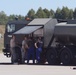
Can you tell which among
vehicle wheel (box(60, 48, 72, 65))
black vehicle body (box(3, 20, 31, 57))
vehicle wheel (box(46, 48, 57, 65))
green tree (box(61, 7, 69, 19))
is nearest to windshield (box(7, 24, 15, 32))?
black vehicle body (box(3, 20, 31, 57))

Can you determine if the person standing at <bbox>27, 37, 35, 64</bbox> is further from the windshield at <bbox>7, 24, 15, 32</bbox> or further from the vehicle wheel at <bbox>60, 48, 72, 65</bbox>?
the windshield at <bbox>7, 24, 15, 32</bbox>

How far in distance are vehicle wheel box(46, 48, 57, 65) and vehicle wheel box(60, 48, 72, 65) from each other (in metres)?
0.52

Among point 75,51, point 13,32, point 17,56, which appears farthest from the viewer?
point 13,32

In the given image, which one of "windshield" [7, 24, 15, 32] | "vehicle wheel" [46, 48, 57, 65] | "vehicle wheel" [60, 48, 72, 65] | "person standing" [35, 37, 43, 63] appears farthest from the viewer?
"windshield" [7, 24, 15, 32]

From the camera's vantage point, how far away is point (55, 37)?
29625 millimetres

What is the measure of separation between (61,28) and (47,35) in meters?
1.10

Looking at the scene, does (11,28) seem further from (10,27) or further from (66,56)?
(66,56)

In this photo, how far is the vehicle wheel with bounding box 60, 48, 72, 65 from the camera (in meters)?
28.4

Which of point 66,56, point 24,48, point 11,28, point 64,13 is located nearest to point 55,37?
point 66,56

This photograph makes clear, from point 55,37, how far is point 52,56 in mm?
1235

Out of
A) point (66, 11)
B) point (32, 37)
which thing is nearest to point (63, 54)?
point (32, 37)

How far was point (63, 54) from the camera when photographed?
93.8 ft
